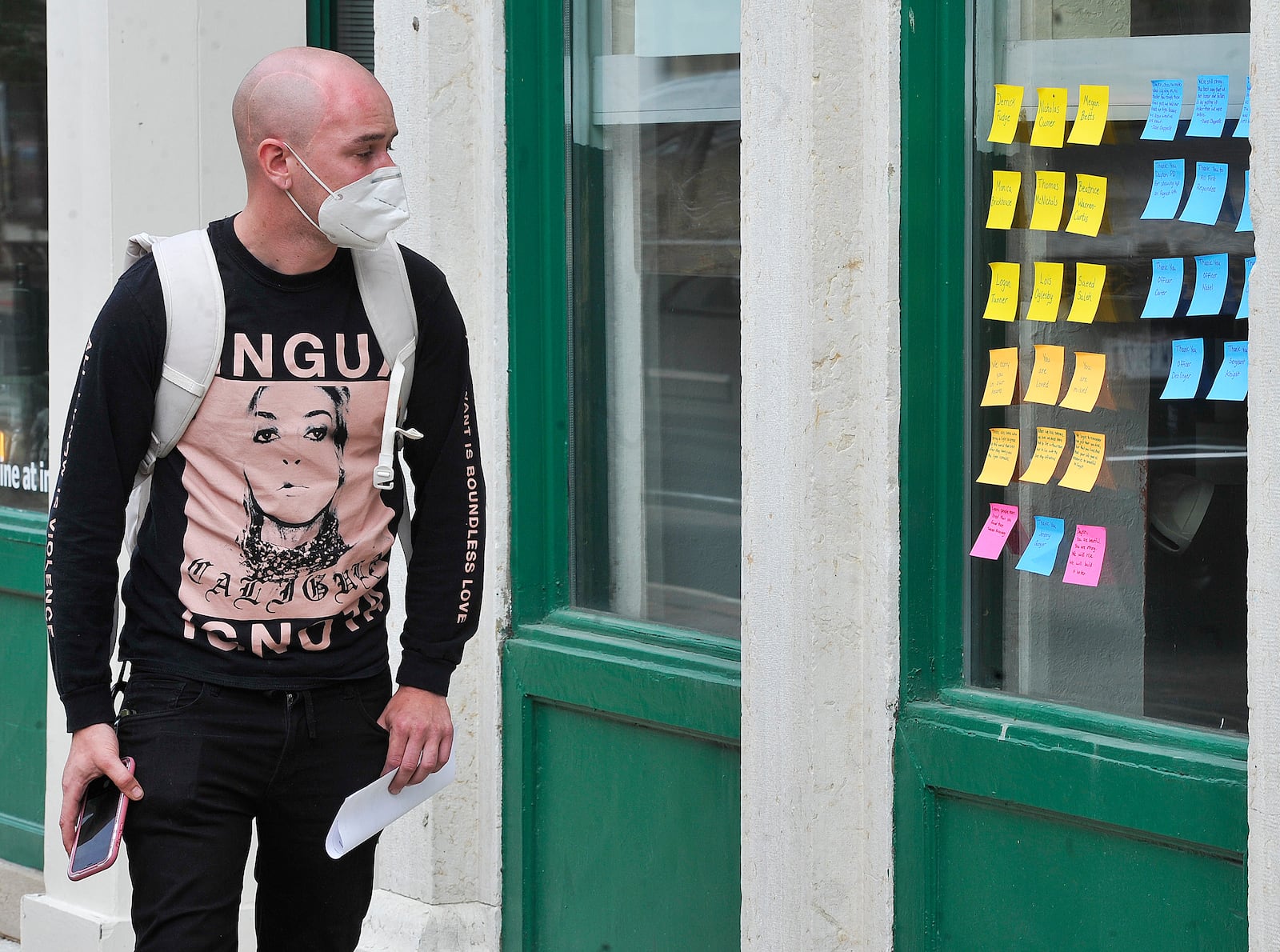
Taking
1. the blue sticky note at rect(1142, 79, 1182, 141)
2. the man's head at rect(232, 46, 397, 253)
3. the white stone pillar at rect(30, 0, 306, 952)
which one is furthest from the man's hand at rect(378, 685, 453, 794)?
the white stone pillar at rect(30, 0, 306, 952)

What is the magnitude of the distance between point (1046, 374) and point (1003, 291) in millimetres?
198

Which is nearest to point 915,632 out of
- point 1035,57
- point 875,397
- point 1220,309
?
point 875,397

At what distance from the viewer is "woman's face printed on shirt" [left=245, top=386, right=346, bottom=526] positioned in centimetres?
294

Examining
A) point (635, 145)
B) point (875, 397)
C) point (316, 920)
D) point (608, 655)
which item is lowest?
point (316, 920)

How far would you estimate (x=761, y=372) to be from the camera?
3580 millimetres

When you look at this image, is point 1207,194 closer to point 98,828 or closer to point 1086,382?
point 1086,382

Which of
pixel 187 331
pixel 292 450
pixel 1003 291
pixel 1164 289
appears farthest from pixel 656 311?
pixel 187 331

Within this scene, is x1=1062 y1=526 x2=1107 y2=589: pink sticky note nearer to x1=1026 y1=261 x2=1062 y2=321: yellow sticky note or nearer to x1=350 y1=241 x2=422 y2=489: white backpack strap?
x1=1026 y1=261 x2=1062 y2=321: yellow sticky note

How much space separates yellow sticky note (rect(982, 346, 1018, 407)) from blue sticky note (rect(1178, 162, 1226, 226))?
1.55 ft

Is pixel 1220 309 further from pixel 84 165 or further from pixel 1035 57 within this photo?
pixel 84 165

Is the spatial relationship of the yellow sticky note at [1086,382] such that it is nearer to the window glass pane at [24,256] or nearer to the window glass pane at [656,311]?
the window glass pane at [656,311]

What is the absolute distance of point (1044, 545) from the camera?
347 cm

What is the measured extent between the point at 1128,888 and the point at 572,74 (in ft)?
7.92

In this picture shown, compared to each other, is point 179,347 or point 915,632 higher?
point 179,347
